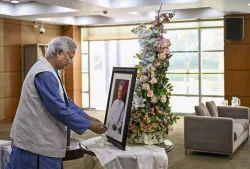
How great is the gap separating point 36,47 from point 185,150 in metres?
5.97

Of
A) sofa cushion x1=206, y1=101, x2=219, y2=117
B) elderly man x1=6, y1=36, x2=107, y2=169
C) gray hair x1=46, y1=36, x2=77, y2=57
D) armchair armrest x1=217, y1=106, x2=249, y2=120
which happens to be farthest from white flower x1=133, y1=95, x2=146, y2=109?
armchair armrest x1=217, y1=106, x2=249, y2=120

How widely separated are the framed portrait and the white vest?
462 mm

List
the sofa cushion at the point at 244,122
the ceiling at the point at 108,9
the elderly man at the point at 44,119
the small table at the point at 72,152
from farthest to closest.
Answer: the ceiling at the point at 108,9 < the sofa cushion at the point at 244,122 < the small table at the point at 72,152 < the elderly man at the point at 44,119

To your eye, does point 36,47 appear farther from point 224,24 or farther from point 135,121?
point 135,121

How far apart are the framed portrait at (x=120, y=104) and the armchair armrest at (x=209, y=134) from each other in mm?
4008

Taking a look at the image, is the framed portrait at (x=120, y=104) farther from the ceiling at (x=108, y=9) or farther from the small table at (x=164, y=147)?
the ceiling at (x=108, y=9)

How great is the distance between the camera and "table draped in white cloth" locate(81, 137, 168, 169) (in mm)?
2887

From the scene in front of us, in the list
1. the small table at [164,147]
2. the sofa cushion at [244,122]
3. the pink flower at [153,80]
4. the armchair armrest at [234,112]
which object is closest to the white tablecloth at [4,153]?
the small table at [164,147]

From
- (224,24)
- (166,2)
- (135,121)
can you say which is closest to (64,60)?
(135,121)

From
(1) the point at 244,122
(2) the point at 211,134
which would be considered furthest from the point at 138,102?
(1) the point at 244,122

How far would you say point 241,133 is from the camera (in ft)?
24.3

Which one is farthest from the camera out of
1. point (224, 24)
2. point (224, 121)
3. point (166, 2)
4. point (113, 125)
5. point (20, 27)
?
point (20, 27)

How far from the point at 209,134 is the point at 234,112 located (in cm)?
191

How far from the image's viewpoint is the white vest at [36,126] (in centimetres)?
277
